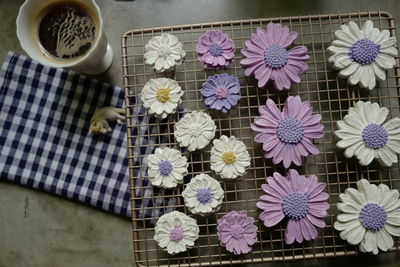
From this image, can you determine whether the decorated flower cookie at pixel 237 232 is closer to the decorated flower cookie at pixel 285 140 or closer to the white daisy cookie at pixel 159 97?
the decorated flower cookie at pixel 285 140

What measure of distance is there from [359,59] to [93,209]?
78cm

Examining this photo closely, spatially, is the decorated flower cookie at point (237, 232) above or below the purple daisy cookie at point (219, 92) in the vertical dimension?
below

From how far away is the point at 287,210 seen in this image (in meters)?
1.00

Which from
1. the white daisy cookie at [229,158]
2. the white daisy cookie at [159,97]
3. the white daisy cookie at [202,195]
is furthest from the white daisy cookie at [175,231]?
the white daisy cookie at [159,97]

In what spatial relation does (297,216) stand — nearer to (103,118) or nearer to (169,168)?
(169,168)

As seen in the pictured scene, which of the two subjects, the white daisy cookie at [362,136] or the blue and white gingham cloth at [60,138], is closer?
the white daisy cookie at [362,136]

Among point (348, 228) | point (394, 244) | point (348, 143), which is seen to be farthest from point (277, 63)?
point (394, 244)

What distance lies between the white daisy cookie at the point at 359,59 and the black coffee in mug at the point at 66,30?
23.3 inches

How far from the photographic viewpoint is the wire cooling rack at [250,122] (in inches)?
42.4

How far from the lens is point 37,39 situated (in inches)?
43.7

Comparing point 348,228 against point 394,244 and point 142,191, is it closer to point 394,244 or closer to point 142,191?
point 394,244

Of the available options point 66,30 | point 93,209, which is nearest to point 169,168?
point 93,209

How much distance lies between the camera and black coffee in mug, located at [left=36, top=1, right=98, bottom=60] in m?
1.10

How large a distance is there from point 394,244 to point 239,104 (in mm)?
504
